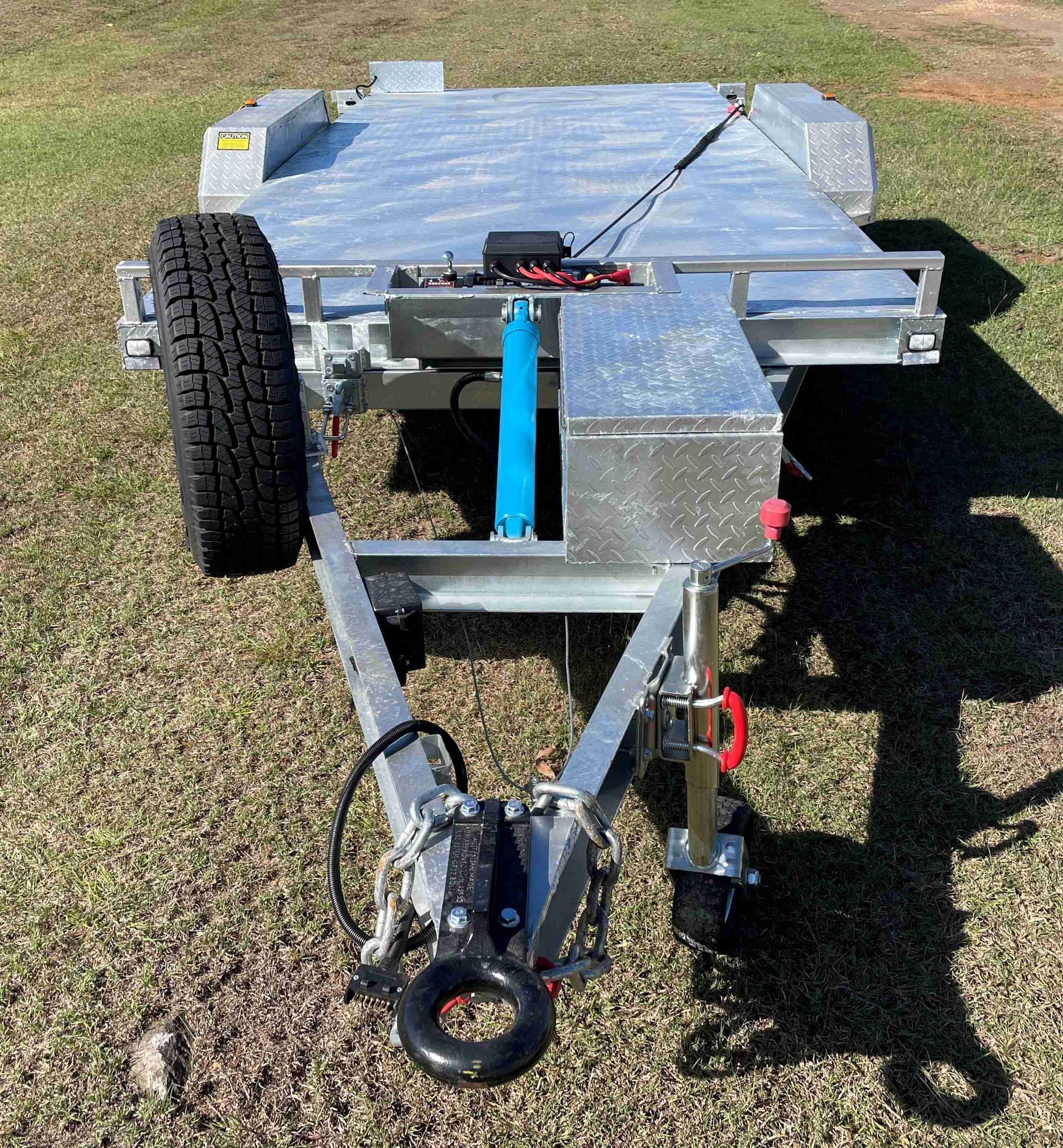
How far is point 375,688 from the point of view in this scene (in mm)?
1930

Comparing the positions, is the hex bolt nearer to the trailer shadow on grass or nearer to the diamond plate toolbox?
the diamond plate toolbox

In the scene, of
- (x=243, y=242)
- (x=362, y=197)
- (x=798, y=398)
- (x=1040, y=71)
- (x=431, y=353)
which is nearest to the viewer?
(x=243, y=242)

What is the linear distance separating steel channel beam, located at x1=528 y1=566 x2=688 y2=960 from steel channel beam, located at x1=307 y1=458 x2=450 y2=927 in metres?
0.14

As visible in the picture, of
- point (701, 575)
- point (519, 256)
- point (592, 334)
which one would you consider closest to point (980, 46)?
point (519, 256)

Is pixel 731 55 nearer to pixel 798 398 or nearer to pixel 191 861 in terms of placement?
pixel 798 398

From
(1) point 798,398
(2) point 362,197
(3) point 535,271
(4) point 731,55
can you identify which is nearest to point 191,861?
(3) point 535,271

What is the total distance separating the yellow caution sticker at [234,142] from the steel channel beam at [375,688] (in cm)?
346

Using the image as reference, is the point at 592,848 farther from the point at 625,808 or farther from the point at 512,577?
the point at 625,808

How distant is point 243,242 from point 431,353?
639mm

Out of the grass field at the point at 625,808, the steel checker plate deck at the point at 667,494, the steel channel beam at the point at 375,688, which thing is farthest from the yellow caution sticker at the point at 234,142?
the steel checker plate deck at the point at 667,494

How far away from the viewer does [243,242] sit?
2.83 metres

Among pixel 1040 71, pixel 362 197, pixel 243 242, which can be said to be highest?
pixel 243 242

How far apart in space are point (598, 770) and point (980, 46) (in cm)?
1748

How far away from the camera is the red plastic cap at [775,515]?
2076mm
